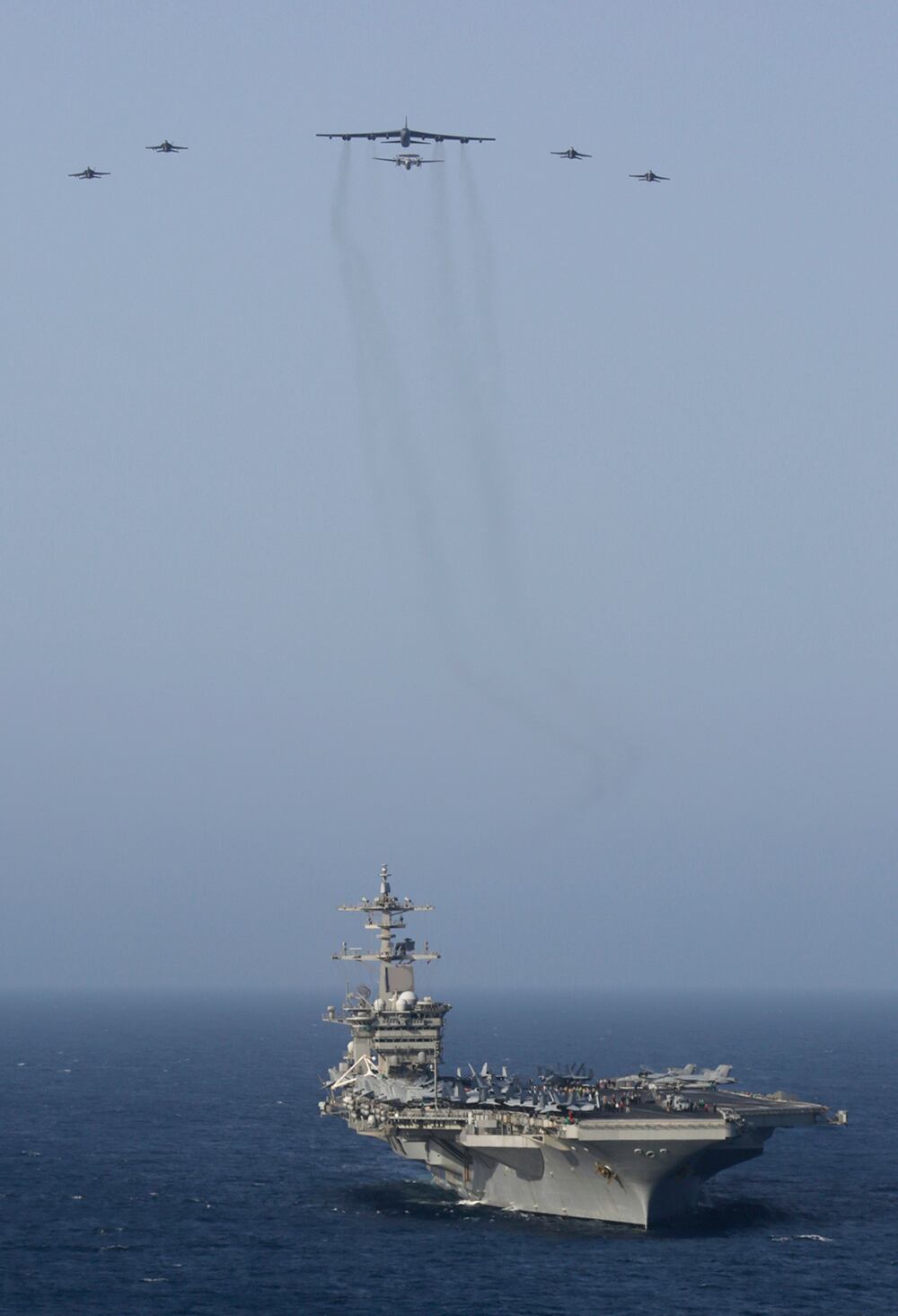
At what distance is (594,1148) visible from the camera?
70875mm

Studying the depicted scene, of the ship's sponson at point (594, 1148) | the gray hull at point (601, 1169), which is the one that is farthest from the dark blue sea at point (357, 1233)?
the ship's sponson at point (594, 1148)

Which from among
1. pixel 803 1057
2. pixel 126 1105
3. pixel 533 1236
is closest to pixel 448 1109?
pixel 533 1236

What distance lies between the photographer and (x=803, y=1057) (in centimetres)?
17625

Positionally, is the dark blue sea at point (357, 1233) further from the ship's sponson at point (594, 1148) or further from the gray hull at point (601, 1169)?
the ship's sponson at point (594, 1148)

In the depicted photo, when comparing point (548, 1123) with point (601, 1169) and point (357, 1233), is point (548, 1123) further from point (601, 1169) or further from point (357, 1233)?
point (357, 1233)

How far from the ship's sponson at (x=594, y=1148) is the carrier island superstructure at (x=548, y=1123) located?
7 centimetres

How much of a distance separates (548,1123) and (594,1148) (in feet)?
6.69

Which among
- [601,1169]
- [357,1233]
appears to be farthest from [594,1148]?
[357,1233]

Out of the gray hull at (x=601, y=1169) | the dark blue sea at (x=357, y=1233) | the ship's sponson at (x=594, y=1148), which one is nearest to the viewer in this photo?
the dark blue sea at (x=357, y=1233)

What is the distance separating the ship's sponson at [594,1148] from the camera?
2763 inches

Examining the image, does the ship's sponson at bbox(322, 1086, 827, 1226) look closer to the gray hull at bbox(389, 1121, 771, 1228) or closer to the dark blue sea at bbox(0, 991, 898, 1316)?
the gray hull at bbox(389, 1121, 771, 1228)

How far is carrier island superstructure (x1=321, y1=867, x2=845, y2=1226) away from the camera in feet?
233

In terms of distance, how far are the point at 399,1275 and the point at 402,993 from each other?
26.8 metres

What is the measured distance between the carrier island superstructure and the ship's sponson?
7cm
